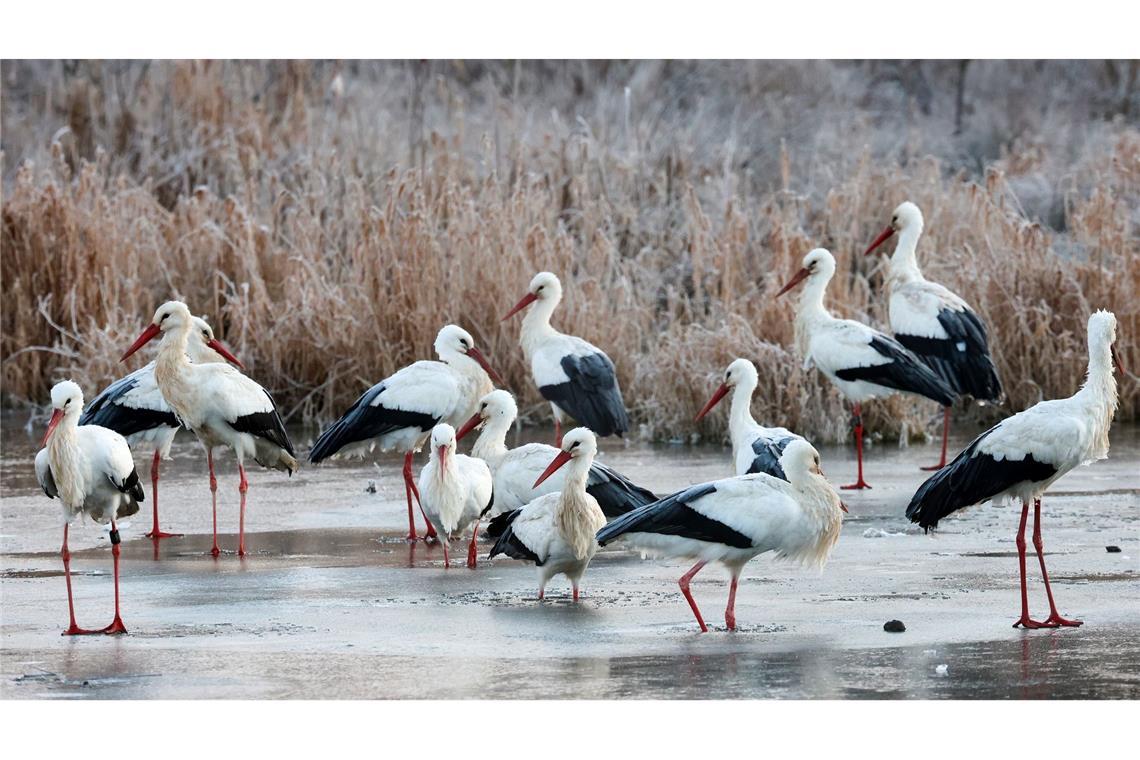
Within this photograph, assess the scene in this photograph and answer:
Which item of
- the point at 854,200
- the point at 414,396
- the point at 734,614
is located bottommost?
the point at 734,614

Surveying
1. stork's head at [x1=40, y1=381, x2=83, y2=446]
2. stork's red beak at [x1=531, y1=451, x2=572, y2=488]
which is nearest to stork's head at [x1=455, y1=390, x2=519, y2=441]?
stork's red beak at [x1=531, y1=451, x2=572, y2=488]

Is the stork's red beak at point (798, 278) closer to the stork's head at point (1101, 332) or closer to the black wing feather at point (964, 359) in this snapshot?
the black wing feather at point (964, 359)

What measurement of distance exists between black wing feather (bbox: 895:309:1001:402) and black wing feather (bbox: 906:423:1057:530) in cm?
497

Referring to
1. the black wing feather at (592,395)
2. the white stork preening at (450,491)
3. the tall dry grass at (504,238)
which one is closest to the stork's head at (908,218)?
the tall dry grass at (504,238)

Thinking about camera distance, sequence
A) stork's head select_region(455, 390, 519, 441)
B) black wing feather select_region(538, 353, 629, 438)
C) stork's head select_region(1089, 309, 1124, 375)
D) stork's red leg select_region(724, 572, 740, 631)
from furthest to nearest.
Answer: black wing feather select_region(538, 353, 629, 438)
stork's head select_region(455, 390, 519, 441)
stork's head select_region(1089, 309, 1124, 375)
stork's red leg select_region(724, 572, 740, 631)

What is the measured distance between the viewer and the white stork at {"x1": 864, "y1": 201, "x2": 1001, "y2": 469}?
13.6 m

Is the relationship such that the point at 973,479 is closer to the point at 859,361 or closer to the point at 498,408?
the point at 498,408

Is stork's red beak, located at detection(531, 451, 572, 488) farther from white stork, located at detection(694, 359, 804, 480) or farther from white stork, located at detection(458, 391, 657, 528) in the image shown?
white stork, located at detection(694, 359, 804, 480)

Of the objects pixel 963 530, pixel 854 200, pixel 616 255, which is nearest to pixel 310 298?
pixel 616 255

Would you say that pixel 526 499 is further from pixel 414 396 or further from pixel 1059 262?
pixel 1059 262

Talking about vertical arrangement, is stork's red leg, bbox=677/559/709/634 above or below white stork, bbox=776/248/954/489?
below

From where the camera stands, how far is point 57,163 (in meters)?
21.2

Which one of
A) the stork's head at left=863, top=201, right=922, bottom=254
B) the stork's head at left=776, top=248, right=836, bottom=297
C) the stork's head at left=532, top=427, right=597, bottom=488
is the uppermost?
the stork's head at left=863, top=201, right=922, bottom=254

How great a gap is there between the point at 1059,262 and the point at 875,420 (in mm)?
2575
